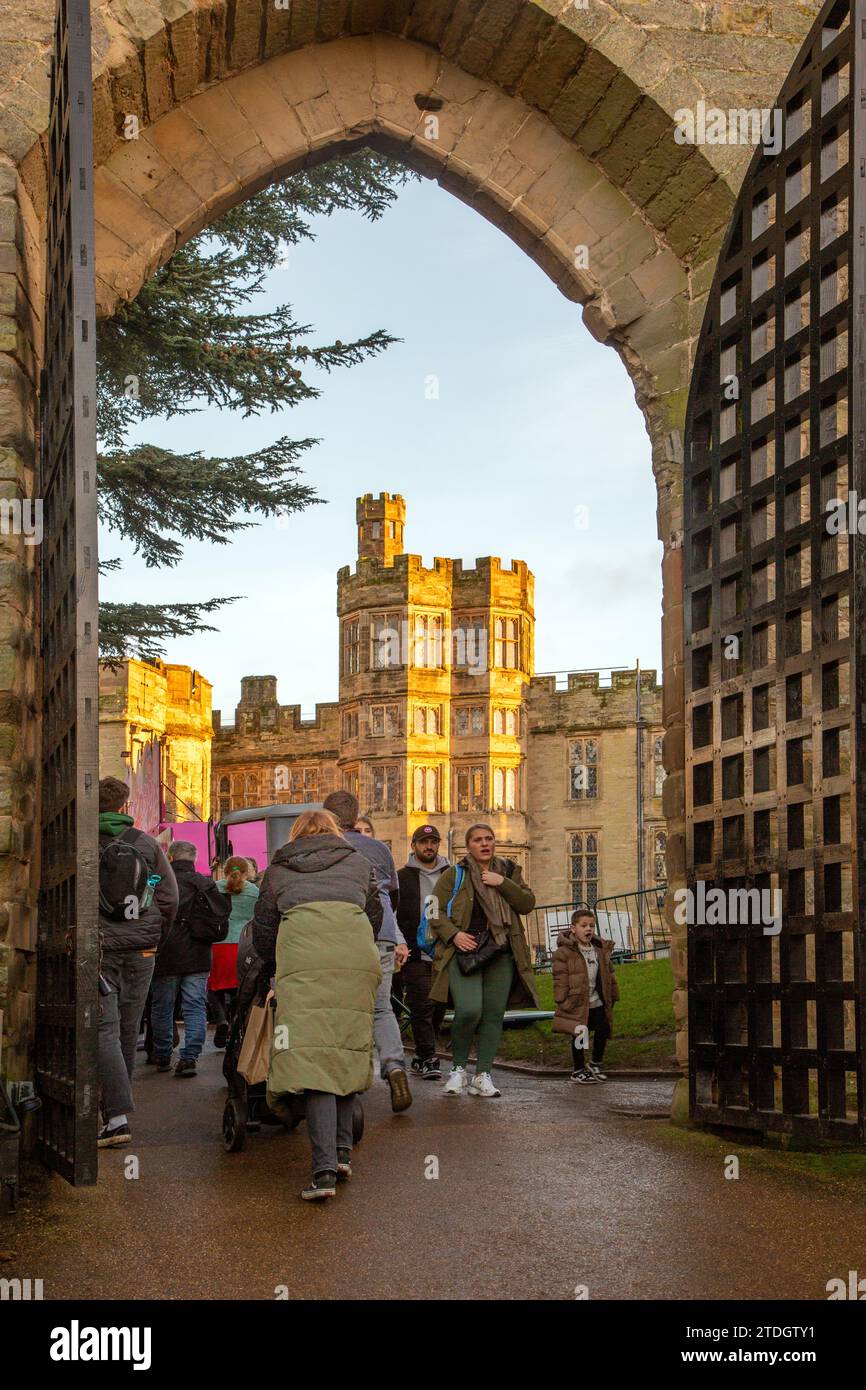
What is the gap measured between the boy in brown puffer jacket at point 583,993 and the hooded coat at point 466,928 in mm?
1321

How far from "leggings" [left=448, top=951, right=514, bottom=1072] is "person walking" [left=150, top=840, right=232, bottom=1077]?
8.10 ft

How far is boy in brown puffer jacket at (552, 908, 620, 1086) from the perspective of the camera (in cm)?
946

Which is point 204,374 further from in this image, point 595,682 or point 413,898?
point 595,682

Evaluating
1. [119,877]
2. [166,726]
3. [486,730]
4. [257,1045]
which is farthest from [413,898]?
[486,730]

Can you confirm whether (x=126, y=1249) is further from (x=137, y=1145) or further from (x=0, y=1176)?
(x=137, y=1145)

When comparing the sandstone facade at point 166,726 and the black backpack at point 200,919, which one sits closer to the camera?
the black backpack at point 200,919

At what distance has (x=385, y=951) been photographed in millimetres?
7801

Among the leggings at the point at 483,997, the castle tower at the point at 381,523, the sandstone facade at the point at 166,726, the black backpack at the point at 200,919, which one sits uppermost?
the castle tower at the point at 381,523

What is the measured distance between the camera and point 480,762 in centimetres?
4628

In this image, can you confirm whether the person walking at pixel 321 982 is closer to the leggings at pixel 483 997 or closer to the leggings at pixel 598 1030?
the leggings at pixel 483 997

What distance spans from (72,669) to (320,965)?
1376 millimetres

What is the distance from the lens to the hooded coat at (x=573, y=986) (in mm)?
9586

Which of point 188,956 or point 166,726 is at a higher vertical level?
point 166,726

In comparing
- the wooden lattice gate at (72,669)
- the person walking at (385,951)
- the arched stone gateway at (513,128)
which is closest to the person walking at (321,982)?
the wooden lattice gate at (72,669)
